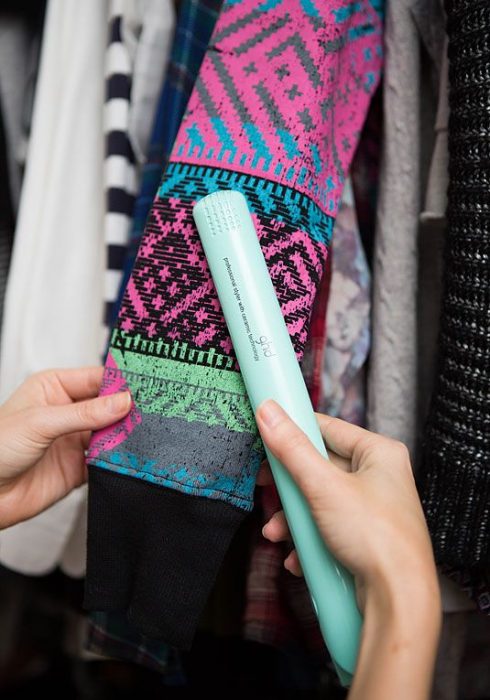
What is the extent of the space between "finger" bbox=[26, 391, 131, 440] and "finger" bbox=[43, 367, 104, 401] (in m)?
0.05

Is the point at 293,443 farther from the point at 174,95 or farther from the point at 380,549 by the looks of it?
the point at 174,95

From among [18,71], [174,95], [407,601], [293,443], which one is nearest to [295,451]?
[293,443]

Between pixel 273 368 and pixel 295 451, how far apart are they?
6 centimetres

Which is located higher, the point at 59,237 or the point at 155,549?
the point at 59,237

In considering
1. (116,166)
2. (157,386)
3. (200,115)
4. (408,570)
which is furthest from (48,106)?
(408,570)

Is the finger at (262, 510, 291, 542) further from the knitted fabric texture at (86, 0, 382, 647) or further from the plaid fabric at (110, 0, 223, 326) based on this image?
the plaid fabric at (110, 0, 223, 326)

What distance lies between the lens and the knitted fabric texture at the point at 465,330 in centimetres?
35

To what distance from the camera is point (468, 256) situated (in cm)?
36

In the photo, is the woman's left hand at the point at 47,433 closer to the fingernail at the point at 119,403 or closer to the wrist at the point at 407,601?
the fingernail at the point at 119,403

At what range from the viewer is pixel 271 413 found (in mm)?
338

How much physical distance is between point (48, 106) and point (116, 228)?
0.16m

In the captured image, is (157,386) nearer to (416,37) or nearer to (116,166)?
(116,166)

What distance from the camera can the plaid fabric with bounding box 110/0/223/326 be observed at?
1.60ft

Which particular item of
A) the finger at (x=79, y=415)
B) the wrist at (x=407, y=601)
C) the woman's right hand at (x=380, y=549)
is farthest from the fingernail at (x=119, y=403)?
the wrist at (x=407, y=601)
